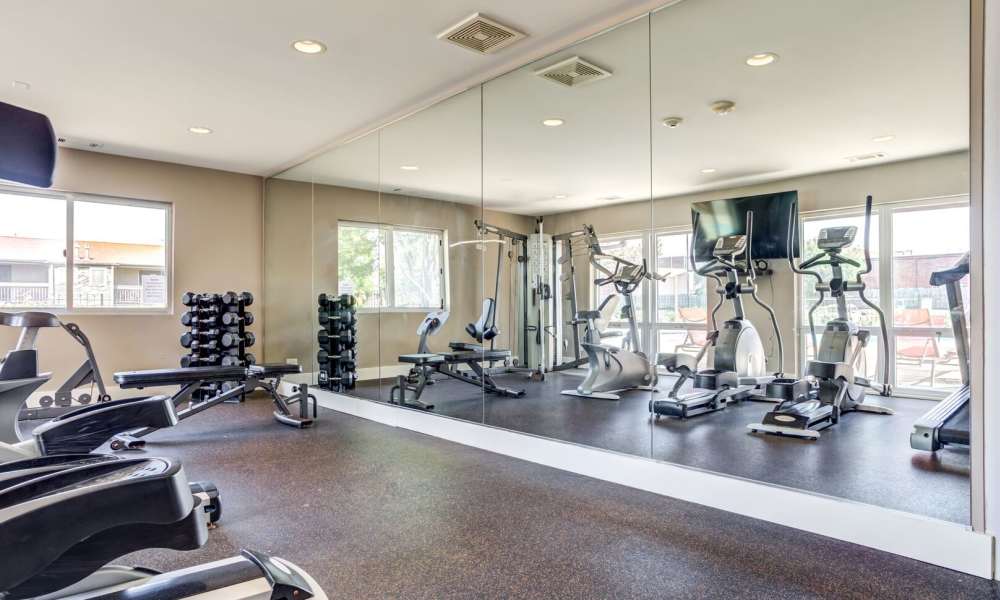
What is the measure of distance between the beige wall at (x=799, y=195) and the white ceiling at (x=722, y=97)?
49 mm

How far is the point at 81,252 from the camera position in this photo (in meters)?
6.03

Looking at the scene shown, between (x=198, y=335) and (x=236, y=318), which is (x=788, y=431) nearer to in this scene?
(x=236, y=318)

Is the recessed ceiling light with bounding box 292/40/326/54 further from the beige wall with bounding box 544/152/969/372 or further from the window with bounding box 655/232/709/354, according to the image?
the window with bounding box 655/232/709/354

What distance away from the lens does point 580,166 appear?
3752mm

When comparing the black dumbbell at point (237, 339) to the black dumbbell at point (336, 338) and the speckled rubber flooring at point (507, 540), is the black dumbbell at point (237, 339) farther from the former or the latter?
the speckled rubber flooring at point (507, 540)

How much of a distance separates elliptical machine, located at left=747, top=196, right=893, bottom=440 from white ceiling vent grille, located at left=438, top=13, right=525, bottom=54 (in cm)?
192

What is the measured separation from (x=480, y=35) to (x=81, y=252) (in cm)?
507

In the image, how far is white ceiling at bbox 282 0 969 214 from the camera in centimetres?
237

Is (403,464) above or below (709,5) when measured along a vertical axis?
below

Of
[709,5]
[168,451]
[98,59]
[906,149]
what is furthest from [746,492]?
[98,59]

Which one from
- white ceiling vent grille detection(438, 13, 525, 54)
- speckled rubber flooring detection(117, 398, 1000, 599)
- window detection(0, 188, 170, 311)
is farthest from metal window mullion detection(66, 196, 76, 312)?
white ceiling vent grille detection(438, 13, 525, 54)

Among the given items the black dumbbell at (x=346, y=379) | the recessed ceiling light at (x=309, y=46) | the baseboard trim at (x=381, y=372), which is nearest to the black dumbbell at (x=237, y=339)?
the black dumbbell at (x=346, y=379)

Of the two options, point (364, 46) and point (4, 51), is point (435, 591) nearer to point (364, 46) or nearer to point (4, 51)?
point (364, 46)

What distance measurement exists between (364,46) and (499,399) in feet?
8.28
